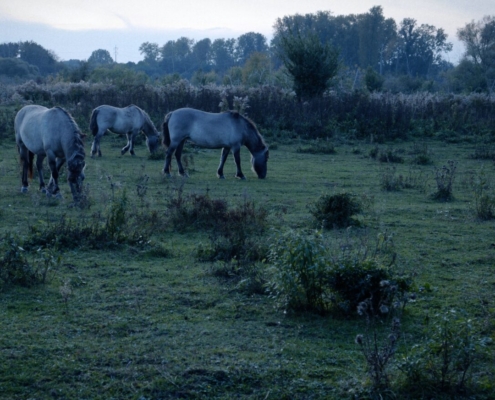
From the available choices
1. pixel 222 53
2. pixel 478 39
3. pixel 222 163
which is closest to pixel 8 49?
pixel 222 53

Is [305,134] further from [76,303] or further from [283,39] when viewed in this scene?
[76,303]

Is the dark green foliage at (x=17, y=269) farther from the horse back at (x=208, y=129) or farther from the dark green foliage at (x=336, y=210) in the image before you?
the horse back at (x=208, y=129)

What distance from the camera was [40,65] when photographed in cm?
7894

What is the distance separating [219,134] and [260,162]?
128cm

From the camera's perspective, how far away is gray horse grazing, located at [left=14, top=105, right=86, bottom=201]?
35.7 ft

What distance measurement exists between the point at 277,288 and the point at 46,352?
224 centimetres

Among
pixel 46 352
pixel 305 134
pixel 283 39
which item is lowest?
pixel 46 352

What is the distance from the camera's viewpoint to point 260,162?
15312 mm

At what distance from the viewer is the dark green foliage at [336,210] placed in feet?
31.0

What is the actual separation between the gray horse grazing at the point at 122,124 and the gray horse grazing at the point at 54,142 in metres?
6.92

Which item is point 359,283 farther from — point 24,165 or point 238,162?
point 238,162

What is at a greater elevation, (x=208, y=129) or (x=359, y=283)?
(x=208, y=129)

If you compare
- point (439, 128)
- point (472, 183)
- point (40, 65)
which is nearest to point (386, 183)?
point (472, 183)

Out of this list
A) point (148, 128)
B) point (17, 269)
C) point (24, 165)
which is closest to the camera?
point (17, 269)
